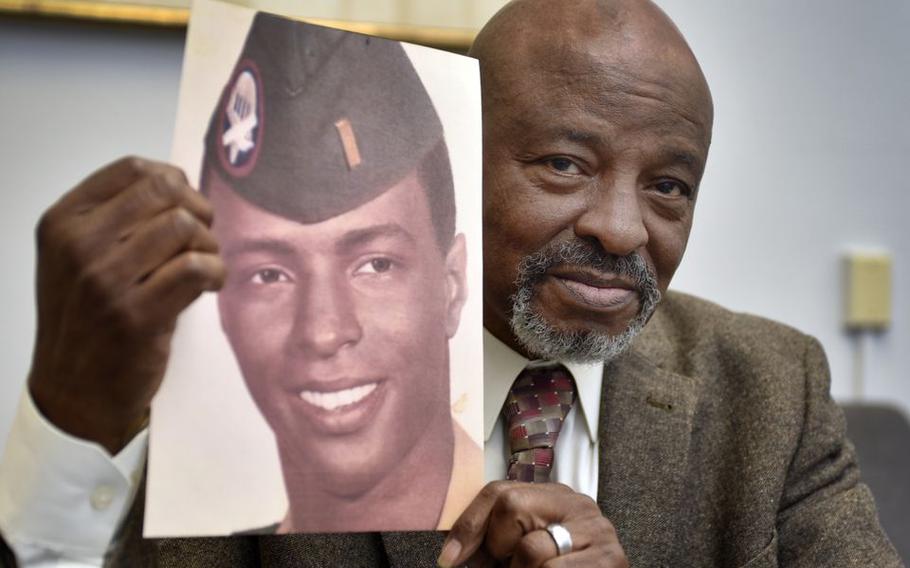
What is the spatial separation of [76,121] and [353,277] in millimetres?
885

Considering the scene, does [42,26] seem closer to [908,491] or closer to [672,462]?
[672,462]

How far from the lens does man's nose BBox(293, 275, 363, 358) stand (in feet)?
2.23

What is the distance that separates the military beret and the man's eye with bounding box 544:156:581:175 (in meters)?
0.22

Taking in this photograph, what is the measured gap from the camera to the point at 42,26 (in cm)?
137

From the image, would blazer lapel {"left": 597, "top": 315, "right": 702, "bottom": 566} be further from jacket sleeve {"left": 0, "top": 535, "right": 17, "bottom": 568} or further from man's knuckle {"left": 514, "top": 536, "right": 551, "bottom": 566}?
jacket sleeve {"left": 0, "top": 535, "right": 17, "bottom": 568}

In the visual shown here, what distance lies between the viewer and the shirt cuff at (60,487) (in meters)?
0.66

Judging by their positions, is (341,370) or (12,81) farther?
(12,81)

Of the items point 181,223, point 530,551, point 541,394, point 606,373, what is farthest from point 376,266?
point 606,373

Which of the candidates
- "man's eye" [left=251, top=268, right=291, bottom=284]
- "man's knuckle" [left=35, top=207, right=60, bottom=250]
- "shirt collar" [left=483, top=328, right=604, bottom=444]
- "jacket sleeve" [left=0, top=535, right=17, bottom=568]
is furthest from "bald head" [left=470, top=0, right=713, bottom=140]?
"jacket sleeve" [left=0, top=535, right=17, bottom=568]

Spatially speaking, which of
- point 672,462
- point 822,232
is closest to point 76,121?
point 672,462

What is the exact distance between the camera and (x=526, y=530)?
2.45 feet

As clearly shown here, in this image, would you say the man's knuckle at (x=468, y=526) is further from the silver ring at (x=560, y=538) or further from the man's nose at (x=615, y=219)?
the man's nose at (x=615, y=219)

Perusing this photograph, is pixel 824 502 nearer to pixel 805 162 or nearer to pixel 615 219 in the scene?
pixel 615 219

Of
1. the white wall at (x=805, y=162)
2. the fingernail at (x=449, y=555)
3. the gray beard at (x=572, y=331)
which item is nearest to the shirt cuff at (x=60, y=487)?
the fingernail at (x=449, y=555)
